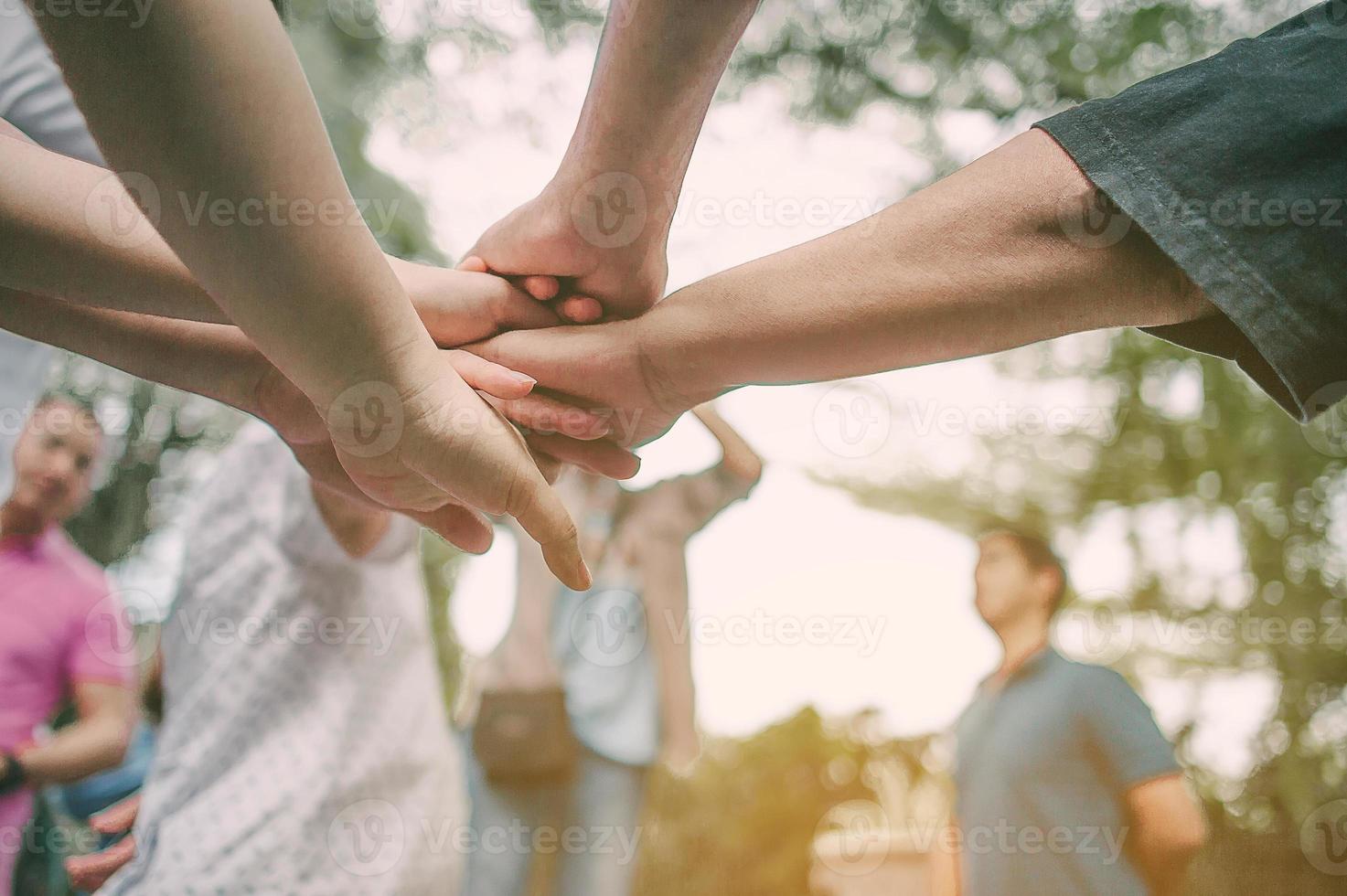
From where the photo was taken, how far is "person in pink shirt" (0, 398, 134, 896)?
110cm

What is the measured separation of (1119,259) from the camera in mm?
619

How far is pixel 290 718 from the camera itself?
0.91 metres

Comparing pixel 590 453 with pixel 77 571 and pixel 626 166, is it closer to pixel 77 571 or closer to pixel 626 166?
pixel 626 166

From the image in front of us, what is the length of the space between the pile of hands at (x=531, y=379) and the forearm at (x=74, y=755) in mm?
559

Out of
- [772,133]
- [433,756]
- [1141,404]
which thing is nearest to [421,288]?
[433,756]

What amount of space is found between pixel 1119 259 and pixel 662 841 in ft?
8.84

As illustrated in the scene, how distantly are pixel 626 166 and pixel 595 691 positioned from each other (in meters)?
0.80

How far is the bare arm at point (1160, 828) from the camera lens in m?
1.17

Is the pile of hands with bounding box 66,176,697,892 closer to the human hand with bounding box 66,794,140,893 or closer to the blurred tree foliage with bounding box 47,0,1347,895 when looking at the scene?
the human hand with bounding box 66,794,140,893

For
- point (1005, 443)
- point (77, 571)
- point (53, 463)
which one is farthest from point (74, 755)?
point (1005, 443)

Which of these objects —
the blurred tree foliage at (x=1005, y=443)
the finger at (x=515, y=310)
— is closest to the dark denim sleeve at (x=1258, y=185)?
the finger at (x=515, y=310)

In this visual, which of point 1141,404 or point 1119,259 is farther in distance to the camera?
→ point 1141,404

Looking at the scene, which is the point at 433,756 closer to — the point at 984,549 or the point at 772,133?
the point at 984,549

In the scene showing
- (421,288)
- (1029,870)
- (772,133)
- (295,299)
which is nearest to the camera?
(295,299)
